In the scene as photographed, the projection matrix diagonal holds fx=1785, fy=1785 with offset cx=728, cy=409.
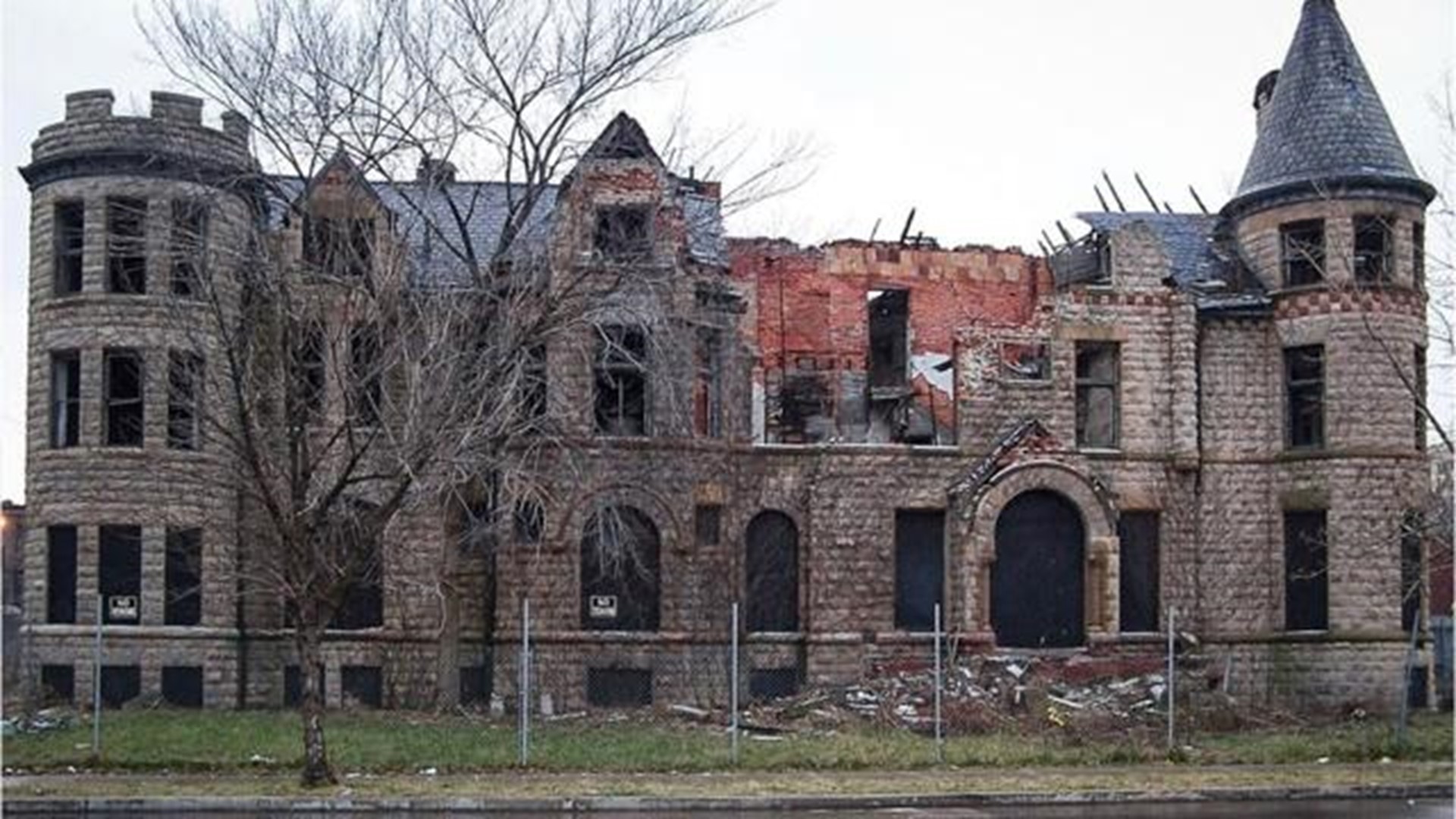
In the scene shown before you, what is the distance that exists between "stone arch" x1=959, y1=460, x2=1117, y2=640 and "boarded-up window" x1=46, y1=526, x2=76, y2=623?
16294mm

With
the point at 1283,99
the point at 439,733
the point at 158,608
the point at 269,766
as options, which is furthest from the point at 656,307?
the point at 1283,99

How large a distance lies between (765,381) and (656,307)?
28.3 feet

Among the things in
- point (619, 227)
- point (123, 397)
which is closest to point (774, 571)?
point (619, 227)

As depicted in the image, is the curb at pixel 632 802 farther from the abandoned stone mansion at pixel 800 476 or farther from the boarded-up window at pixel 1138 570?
the boarded-up window at pixel 1138 570

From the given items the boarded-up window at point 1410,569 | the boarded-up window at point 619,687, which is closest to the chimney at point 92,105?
the boarded-up window at point 619,687

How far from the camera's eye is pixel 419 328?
23.4 metres

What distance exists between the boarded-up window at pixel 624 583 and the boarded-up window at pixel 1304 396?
12.5 meters

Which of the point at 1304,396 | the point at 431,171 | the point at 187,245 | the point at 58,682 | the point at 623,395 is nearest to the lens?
the point at 431,171

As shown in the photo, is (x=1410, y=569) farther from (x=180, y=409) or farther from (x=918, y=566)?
(x=180, y=409)

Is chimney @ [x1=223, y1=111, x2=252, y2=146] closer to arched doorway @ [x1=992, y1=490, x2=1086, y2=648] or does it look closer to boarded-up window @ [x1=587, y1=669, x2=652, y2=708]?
boarded-up window @ [x1=587, y1=669, x2=652, y2=708]

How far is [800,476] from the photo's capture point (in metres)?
33.8

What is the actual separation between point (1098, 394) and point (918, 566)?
17.1 ft

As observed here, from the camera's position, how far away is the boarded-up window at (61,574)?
32.3 metres

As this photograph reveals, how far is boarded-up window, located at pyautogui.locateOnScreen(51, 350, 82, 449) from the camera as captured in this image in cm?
3284
